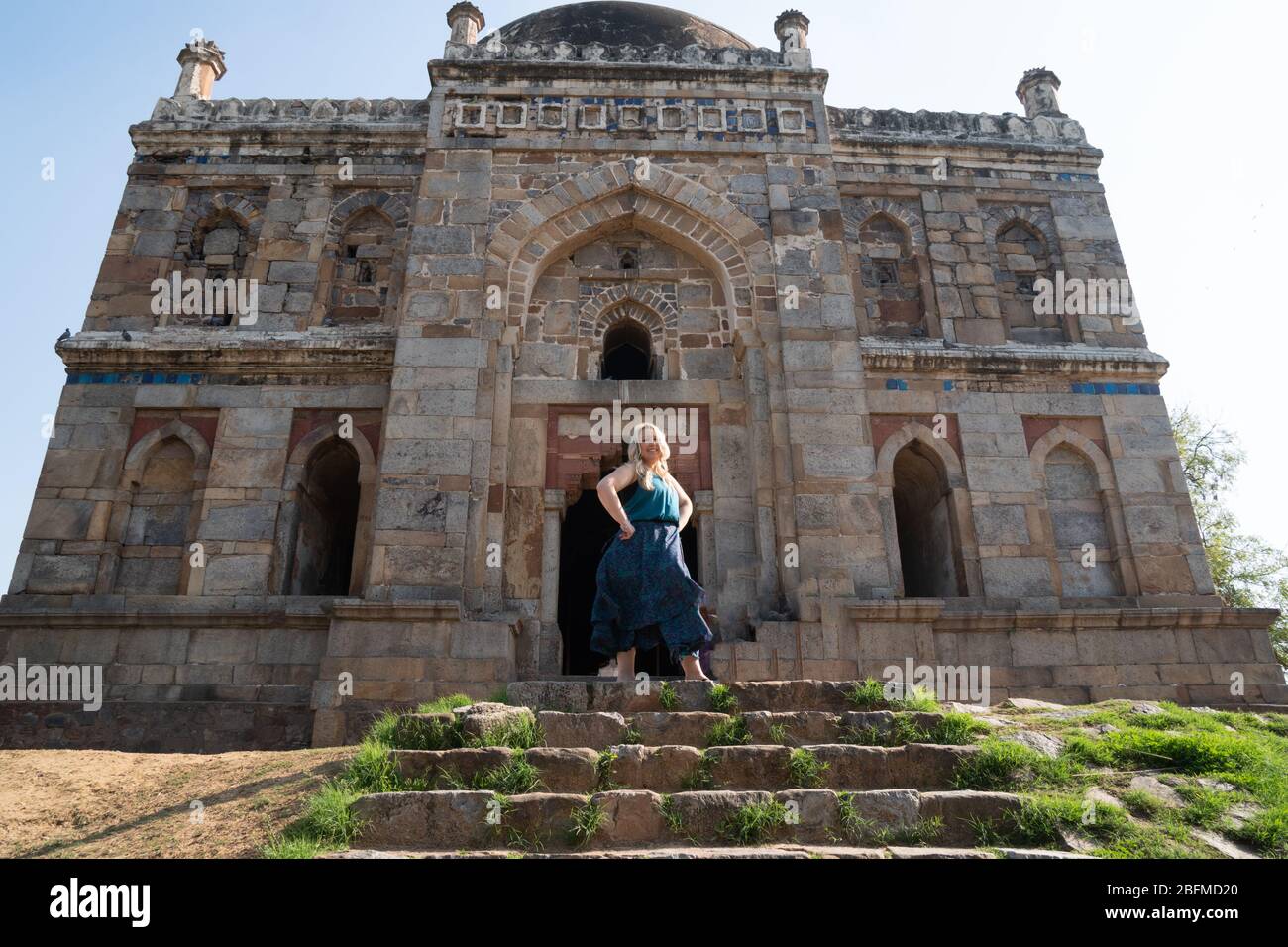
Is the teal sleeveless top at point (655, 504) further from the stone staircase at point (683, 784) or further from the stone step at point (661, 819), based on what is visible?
the stone step at point (661, 819)

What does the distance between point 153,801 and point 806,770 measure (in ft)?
13.7

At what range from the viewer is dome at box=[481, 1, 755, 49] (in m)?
15.2

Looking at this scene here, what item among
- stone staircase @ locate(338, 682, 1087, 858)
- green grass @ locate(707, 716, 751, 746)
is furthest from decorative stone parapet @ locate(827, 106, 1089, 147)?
green grass @ locate(707, 716, 751, 746)

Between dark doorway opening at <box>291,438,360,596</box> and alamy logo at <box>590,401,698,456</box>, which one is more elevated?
alamy logo at <box>590,401,698,456</box>

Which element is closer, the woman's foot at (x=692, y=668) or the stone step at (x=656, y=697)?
the stone step at (x=656, y=697)

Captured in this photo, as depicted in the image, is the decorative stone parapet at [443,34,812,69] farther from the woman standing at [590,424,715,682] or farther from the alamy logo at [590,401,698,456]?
the woman standing at [590,424,715,682]

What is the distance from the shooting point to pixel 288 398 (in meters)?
11.6

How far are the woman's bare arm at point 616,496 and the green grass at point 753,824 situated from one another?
286 centimetres

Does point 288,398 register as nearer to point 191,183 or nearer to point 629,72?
point 191,183

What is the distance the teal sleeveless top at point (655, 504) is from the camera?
7.85 meters

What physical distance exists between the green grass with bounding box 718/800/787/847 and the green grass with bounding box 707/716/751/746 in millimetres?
1100

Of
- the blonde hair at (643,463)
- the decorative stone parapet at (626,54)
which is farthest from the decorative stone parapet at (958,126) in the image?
the blonde hair at (643,463)

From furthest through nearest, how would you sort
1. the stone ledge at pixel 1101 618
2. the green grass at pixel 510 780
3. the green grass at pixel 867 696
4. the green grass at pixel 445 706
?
the stone ledge at pixel 1101 618
the green grass at pixel 867 696
the green grass at pixel 445 706
the green grass at pixel 510 780

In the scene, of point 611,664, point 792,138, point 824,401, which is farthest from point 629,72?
point 611,664
